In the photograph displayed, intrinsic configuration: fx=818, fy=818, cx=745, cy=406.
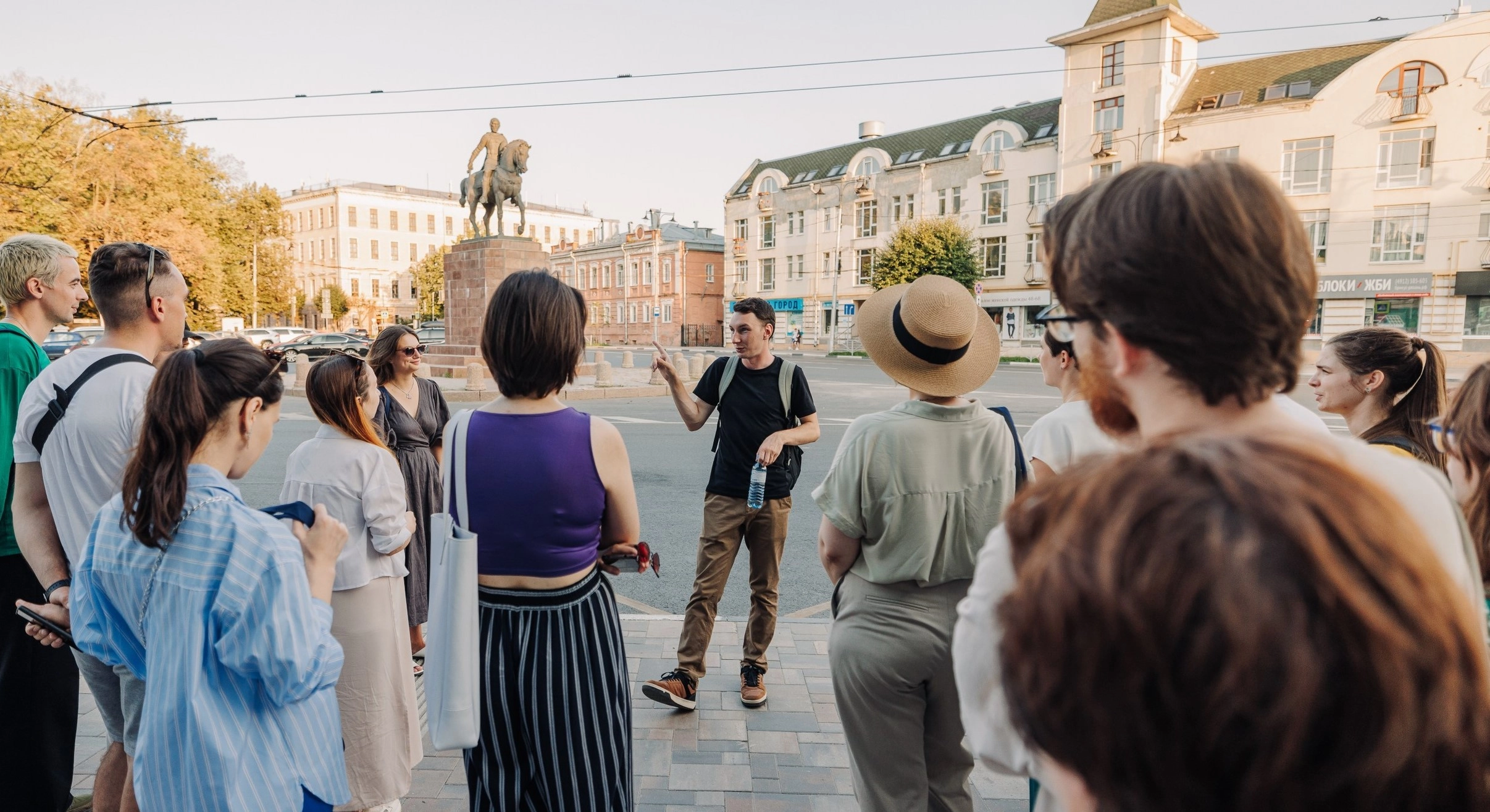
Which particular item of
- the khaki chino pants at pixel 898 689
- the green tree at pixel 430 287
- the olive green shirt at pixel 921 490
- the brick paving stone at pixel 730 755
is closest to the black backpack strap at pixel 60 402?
the brick paving stone at pixel 730 755

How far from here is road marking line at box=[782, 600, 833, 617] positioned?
17.6ft

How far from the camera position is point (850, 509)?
243 centimetres

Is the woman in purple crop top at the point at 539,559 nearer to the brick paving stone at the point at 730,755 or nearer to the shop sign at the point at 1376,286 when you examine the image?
the brick paving stone at the point at 730,755

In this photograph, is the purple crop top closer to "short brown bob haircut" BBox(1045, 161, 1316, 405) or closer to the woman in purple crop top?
the woman in purple crop top

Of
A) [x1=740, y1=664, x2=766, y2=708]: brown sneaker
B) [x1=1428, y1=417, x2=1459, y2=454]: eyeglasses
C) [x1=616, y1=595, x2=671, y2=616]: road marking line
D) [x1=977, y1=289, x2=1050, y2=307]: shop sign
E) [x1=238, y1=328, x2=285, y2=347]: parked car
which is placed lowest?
[x1=616, y1=595, x2=671, y2=616]: road marking line

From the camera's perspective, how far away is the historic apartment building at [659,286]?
199ft

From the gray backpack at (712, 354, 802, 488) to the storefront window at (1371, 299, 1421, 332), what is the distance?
38.7 m

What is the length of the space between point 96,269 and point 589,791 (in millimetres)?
2327

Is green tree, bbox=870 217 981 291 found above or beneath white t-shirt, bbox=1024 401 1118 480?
above

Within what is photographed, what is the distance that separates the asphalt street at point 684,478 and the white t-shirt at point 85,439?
4.38 ft

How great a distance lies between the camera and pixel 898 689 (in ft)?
7.81

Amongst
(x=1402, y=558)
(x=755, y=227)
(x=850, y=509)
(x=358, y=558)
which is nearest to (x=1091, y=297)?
(x=1402, y=558)

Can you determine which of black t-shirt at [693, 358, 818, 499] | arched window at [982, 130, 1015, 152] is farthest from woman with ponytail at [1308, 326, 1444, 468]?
arched window at [982, 130, 1015, 152]

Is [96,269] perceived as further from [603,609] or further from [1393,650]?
[1393,650]
